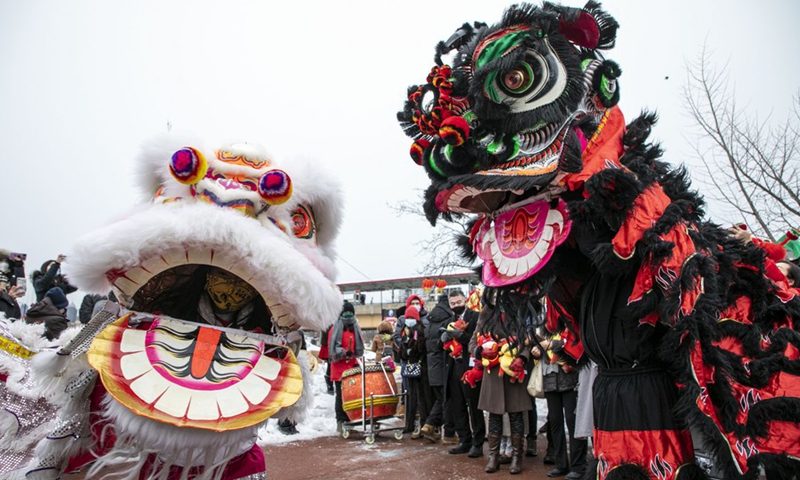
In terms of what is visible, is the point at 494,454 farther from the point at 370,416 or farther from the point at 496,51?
the point at 496,51

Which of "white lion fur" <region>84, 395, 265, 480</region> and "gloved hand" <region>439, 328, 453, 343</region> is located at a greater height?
"gloved hand" <region>439, 328, 453, 343</region>

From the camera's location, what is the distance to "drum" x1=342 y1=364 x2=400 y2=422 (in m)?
7.64

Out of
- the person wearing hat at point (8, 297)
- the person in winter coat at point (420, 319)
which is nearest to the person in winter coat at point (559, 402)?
the person in winter coat at point (420, 319)

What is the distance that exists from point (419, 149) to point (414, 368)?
5.52 metres

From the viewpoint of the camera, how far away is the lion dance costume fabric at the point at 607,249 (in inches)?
77.7

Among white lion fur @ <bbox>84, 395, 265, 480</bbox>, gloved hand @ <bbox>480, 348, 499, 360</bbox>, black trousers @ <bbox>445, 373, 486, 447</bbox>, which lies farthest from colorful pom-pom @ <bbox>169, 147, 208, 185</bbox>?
black trousers @ <bbox>445, 373, 486, 447</bbox>

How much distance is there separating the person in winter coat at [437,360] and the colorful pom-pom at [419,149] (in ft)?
14.8

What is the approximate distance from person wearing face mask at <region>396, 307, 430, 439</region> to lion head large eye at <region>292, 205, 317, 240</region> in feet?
16.7

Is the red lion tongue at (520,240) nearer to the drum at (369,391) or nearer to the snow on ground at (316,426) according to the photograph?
the snow on ground at (316,426)

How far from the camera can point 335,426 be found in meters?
8.63

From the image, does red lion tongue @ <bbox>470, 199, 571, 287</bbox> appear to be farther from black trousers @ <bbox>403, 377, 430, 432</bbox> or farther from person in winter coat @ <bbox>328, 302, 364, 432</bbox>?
person in winter coat @ <bbox>328, 302, 364, 432</bbox>

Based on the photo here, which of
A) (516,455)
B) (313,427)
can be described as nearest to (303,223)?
(516,455)

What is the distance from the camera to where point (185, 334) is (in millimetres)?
2252

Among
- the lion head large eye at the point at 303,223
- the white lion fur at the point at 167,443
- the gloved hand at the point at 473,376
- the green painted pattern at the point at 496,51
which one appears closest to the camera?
the white lion fur at the point at 167,443
